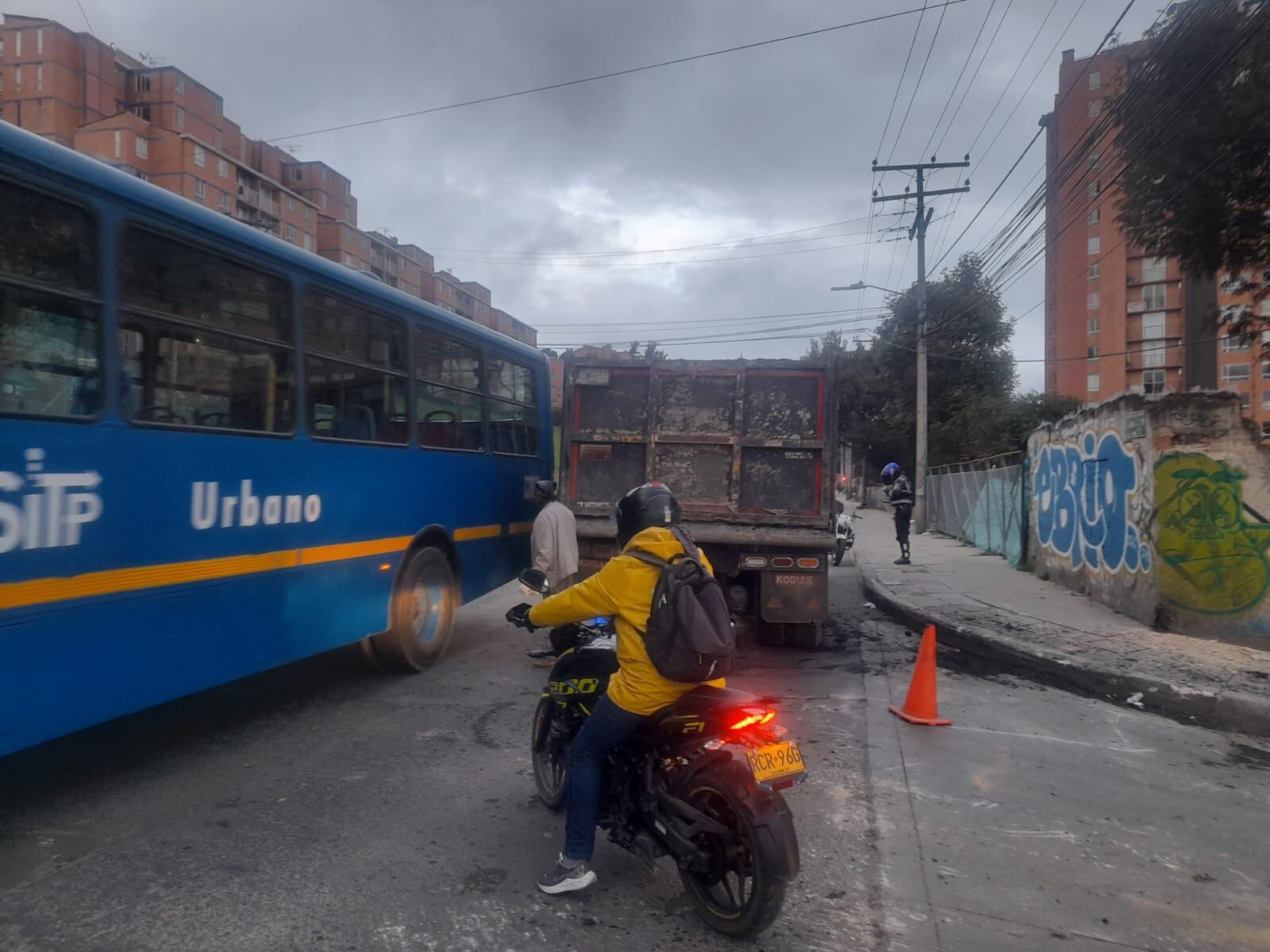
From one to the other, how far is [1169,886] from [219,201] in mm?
58352

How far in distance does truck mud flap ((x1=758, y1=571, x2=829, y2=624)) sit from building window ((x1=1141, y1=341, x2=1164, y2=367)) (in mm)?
62400

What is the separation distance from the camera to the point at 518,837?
4.04 meters

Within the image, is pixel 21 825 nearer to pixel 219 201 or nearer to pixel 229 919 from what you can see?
pixel 229 919

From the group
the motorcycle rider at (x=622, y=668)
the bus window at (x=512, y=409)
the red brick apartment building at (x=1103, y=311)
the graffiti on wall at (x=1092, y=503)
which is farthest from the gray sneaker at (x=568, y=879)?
the red brick apartment building at (x=1103, y=311)

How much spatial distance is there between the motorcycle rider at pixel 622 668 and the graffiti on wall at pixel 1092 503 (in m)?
7.86

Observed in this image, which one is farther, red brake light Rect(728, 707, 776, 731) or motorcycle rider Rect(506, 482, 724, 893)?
motorcycle rider Rect(506, 482, 724, 893)

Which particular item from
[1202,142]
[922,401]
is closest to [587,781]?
[1202,142]

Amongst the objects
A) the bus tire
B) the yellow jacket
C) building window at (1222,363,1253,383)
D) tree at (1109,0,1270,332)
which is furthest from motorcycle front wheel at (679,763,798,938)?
building window at (1222,363,1253,383)

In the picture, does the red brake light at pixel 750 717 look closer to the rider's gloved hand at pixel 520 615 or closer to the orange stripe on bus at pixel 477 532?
the rider's gloved hand at pixel 520 615

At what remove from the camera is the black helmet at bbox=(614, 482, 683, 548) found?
347 centimetres

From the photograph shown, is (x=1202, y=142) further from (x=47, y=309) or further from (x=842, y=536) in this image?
(x=47, y=309)

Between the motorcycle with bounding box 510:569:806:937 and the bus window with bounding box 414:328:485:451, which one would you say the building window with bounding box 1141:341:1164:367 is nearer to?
the bus window with bounding box 414:328:485:451

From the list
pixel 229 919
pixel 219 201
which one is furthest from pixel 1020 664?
pixel 219 201

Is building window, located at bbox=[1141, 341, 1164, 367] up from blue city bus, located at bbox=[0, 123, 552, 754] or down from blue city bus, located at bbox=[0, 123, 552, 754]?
up
